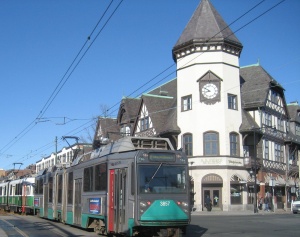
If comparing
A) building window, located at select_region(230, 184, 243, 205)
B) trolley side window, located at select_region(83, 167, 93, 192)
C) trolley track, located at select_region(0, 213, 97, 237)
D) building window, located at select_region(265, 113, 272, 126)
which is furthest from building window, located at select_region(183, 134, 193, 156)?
trolley side window, located at select_region(83, 167, 93, 192)

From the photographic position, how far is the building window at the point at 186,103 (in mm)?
41978

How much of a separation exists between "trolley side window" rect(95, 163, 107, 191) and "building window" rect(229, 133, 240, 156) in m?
26.3

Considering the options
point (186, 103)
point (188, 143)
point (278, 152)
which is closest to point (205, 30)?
point (186, 103)

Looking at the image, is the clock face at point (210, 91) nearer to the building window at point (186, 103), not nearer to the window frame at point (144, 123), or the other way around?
the building window at point (186, 103)

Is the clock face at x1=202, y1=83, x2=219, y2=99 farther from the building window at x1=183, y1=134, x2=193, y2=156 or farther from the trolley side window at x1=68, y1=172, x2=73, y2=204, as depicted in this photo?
the trolley side window at x1=68, y1=172, x2=73, y2=204

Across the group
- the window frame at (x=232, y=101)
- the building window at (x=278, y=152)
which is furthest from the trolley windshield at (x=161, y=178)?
the building window at (x=278, y=152)

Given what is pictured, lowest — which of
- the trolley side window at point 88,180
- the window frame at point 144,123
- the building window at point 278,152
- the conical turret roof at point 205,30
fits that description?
the trolley side window at point 88,180

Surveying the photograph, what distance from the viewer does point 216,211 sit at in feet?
127

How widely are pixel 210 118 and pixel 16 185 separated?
61.9 feet

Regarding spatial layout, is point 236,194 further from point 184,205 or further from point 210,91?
point 184,205

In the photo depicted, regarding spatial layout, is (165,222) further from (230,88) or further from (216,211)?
(230,88)

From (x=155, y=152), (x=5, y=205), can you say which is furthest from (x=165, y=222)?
(x=5, y=205)

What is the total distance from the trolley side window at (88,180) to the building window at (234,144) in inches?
993

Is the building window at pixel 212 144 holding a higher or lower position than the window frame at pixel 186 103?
lower
